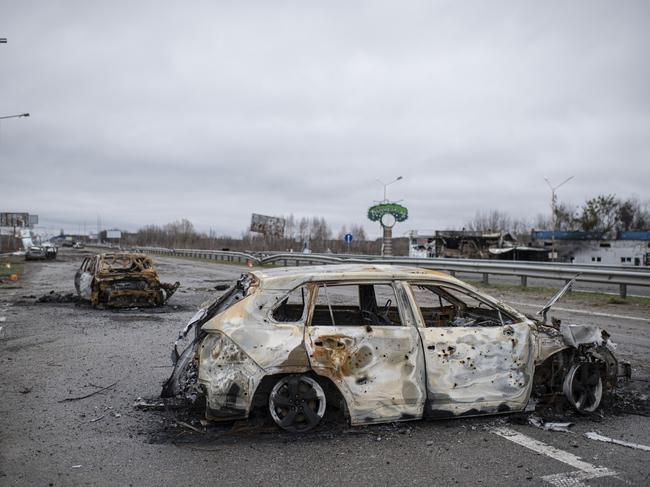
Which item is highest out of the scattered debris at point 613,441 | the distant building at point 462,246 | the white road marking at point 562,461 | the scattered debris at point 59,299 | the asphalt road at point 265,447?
the distant building at point 462,246

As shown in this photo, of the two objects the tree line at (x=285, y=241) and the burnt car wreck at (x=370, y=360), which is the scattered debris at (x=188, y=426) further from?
the tree line at (x=285, y=241)

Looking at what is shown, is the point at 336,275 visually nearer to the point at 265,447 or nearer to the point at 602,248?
the point at 265,447

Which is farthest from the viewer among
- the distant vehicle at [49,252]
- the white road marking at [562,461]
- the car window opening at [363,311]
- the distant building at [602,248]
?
the distant vehicle at [49,252]

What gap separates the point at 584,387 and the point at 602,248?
1695 inches

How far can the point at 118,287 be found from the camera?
1302cm

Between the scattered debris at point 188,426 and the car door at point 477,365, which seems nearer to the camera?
the scattered debris at point 188,426

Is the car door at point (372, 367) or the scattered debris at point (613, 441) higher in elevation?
the car door at point (372, 367)

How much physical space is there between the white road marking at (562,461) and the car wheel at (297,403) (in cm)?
166

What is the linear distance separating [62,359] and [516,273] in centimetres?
1402

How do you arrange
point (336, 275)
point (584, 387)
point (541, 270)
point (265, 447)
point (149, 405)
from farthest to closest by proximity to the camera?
point (541, 270), point (149, 405), point (584, 387), point (336, 275), point (265, 447)

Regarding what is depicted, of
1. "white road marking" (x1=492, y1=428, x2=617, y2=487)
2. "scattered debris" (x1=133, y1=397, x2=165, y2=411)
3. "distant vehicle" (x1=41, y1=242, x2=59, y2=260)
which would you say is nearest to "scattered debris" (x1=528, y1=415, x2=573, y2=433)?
"white road marking" (x1=492, y1=428, x2=617, y2=487)

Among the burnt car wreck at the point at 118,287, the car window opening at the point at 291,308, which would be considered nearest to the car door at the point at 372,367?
the car window opening at the point at 291,308

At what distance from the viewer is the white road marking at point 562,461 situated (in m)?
3.76

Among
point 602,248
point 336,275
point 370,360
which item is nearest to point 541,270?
point 336,275
